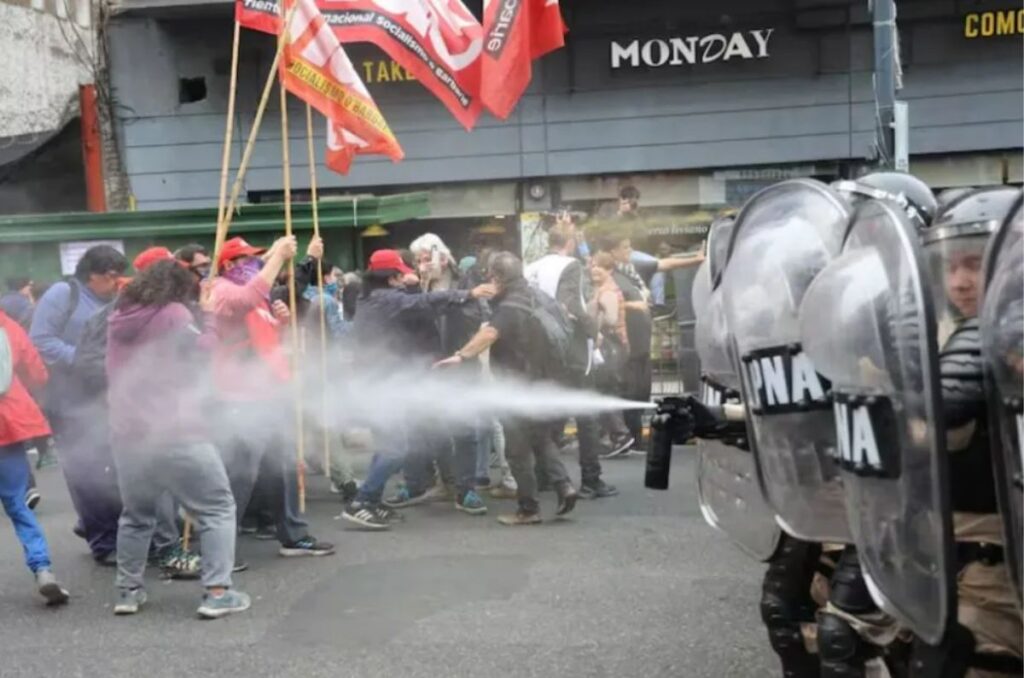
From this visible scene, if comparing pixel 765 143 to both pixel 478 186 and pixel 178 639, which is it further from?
pixel 178 639

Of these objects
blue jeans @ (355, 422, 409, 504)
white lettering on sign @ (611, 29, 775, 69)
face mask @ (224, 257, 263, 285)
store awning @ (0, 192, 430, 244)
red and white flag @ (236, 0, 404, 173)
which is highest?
white lettering on sign @ (611, 29, 775, 69)

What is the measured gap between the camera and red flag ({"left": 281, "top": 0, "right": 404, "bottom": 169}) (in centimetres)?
768

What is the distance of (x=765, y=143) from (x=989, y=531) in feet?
40.5

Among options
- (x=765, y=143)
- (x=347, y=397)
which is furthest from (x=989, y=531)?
(x=765, y=143)

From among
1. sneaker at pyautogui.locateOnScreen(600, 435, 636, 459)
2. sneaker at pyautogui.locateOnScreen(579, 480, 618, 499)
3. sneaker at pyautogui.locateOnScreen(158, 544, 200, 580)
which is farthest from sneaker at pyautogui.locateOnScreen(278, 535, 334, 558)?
sneaker at pyautogui.locateOnScreen(600, 435, 636, 459)

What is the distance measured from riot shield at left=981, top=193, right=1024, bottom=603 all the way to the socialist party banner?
6478 mm

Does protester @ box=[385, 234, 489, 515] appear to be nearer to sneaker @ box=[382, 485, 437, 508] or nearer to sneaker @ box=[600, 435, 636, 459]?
sneaker @ box=[382, 485, 437, 508]

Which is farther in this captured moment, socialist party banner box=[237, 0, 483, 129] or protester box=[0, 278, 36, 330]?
A: protester box=[0, 278, 36, 330]

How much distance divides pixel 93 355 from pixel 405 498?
2.54m

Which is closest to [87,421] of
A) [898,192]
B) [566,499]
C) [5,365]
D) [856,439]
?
[5,365]

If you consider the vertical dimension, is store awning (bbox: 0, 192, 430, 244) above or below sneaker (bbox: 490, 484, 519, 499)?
above

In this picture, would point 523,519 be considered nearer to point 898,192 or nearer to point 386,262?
point 386,262

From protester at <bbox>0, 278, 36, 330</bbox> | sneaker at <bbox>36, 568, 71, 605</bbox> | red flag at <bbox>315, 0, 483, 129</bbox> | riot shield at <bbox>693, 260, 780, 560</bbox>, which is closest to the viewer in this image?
riot shield at <bbox>693, 260, 780, 560</bbox>

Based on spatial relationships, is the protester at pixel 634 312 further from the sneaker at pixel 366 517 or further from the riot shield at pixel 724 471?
the riot shield at pixel 724 471
